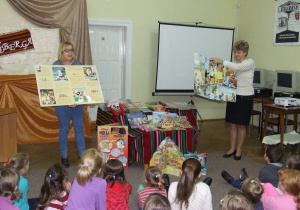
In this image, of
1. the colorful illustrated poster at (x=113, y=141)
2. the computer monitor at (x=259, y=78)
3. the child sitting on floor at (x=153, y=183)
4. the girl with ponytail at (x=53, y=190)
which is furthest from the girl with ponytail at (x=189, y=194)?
the computer monitor at (x=259, y=78)

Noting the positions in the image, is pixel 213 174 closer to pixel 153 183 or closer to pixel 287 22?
pixel 153 183

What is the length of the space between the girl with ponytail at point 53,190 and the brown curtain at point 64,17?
11.0 ft

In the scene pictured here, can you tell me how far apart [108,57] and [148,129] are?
257 cm

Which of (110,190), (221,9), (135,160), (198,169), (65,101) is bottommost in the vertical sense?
(135,160)

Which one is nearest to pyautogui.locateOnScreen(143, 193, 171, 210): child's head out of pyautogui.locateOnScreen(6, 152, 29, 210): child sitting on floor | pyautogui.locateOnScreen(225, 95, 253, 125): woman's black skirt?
pyautogui.locateOnScreen(6, 152, 29, 210): child sitting on floor

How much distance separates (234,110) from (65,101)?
7.10 feet

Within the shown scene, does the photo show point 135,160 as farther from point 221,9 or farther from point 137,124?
point 221,9

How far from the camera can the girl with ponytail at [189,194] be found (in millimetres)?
2006

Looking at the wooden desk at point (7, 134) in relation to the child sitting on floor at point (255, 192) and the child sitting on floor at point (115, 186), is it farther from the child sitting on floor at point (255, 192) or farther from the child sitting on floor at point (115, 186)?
the child sitting on floor at point (255, 192)

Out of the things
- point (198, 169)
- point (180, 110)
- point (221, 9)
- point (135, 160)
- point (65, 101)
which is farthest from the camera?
point (221, 9)

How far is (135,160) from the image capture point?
3676 mm

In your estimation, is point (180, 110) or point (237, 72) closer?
point (237, 72)

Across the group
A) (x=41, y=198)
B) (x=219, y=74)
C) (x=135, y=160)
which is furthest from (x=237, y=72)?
(x=41, y=198)

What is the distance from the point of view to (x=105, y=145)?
3574 mm
